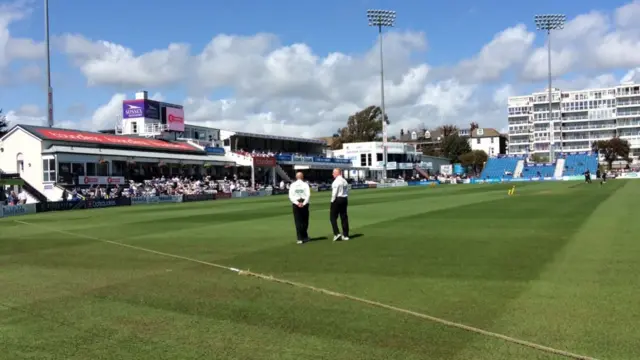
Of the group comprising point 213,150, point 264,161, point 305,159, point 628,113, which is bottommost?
point 264,161

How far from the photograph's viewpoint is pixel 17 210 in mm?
36781

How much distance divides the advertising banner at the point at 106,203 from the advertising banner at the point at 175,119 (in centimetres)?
2684

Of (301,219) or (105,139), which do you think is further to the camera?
(105,139)

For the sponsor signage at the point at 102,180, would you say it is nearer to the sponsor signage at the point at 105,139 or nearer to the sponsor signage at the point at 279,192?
the sponsor signage at the point at 105,139

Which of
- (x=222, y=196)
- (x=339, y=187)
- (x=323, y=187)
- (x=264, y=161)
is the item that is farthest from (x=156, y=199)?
(x=339, y=187)

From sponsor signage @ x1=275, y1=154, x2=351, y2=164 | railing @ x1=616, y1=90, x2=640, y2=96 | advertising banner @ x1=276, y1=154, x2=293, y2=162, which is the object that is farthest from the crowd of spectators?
railing @ x1=616, y1=90, x2=640, y2=96

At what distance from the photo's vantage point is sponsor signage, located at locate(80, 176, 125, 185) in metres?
51.6

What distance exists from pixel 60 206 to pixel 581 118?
Answer: 14371 centimetres

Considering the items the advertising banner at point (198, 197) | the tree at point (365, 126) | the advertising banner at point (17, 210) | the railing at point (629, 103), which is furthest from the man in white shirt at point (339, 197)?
the railing at point (629, 103)

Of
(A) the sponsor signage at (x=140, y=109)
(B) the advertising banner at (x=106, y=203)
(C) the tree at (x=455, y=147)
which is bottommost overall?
(B) the advertising banner at (x=106, y=203)

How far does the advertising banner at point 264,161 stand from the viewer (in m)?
74.7

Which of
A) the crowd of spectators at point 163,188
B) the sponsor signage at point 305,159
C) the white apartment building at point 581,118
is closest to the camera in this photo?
the crowd of spectators at point 163,188

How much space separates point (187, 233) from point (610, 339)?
48.9ft

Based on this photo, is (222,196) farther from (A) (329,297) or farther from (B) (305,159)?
(A) (329,297)
